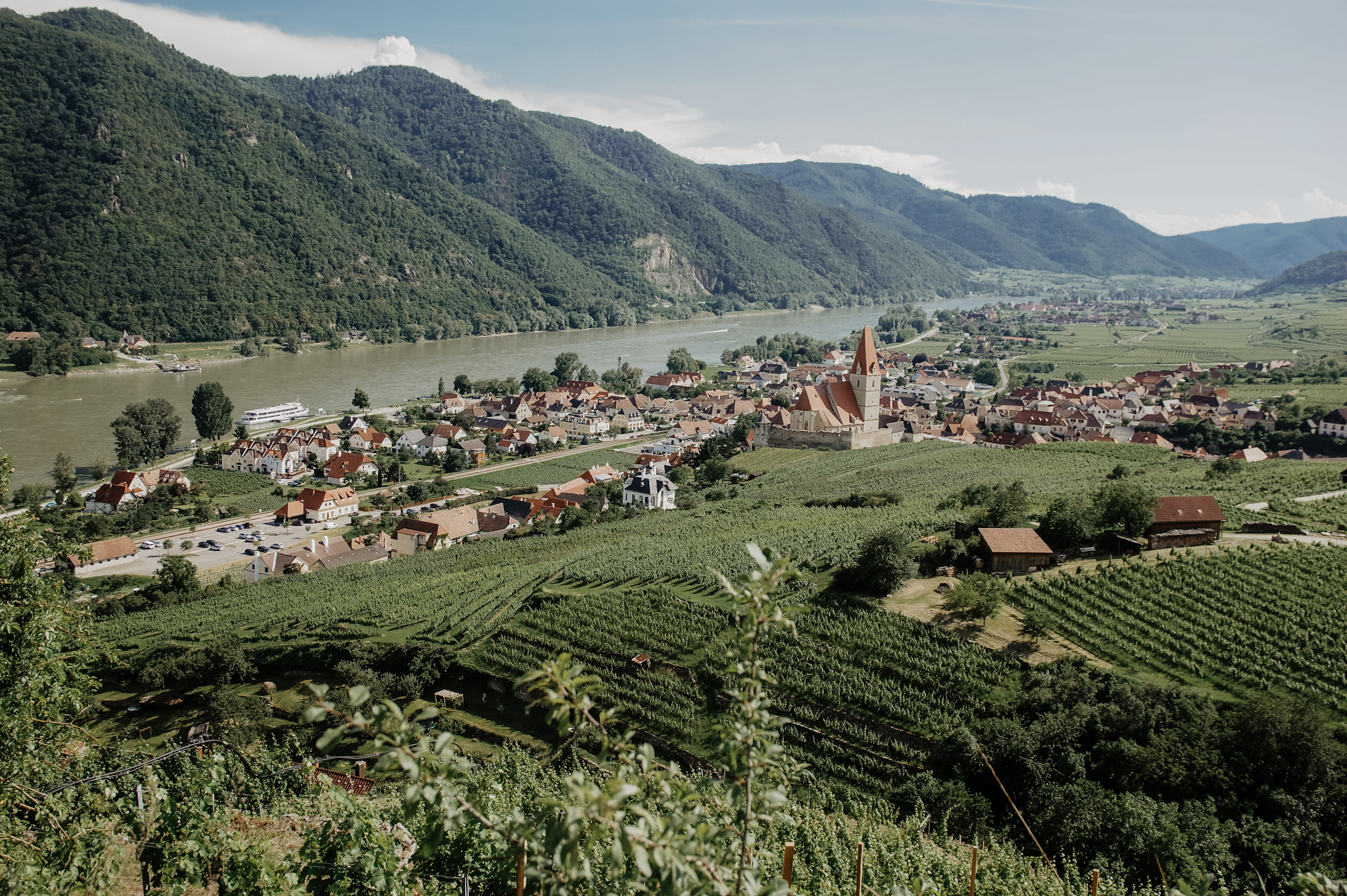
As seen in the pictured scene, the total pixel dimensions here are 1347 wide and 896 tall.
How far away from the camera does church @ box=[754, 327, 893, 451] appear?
43.2 metres

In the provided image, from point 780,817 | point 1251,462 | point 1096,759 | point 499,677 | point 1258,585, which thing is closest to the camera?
point 780,817

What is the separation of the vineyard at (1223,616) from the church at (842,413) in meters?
25.8

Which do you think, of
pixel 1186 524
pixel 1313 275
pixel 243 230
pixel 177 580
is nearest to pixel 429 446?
pixel 177 580

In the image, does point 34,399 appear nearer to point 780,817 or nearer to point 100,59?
point 780,817

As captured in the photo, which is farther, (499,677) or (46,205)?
(46,205)

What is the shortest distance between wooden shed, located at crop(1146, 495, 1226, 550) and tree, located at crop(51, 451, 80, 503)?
4164cm

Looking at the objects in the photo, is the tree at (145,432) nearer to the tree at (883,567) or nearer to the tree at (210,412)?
the tree at (210,412)

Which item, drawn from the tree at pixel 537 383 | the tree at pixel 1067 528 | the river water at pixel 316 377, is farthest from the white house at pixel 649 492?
the tree at pixel 537 383

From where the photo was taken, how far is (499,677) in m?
17.6

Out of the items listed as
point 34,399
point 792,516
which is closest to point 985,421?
point 792,516

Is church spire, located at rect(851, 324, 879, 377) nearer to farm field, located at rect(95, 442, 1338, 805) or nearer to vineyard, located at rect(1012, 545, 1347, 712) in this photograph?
farm field, located at rect(95, 442, 1338, 805)

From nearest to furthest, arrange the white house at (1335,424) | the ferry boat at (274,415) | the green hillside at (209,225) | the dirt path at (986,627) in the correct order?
the dirt path at (986,627)
the white house at (1335,424)
the ferry boat at (274,415)
the green hillside at (209,225)

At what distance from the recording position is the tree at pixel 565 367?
69.1 m

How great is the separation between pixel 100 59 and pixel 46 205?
1251 inches
